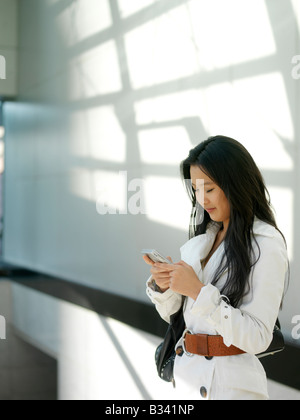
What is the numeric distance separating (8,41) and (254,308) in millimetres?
6803

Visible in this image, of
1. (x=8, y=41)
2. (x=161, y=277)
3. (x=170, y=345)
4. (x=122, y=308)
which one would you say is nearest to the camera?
(x=161, y=277)

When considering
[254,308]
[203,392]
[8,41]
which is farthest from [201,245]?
[8,41]

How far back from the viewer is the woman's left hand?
1.87m

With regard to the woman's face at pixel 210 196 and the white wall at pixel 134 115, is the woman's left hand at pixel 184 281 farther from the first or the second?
the white wall at pixel 134 115

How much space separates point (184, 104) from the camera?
149 inches

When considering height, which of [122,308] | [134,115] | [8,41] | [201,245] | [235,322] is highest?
[8,41]

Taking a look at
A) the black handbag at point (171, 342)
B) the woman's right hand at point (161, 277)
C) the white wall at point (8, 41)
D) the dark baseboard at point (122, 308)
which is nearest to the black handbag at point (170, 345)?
the black handbag at point (171, 342)

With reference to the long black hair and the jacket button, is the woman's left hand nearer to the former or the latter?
the long black hair

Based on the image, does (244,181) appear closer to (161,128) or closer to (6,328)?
(161,128)

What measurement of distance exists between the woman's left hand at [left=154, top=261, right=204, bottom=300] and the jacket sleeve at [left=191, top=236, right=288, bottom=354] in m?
0.04

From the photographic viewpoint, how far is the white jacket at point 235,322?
178 centimetres

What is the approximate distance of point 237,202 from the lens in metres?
1.88

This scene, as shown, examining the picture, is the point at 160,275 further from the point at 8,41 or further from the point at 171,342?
the point at 8,41

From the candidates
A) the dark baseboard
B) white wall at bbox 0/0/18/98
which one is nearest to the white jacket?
the dark baseboard
